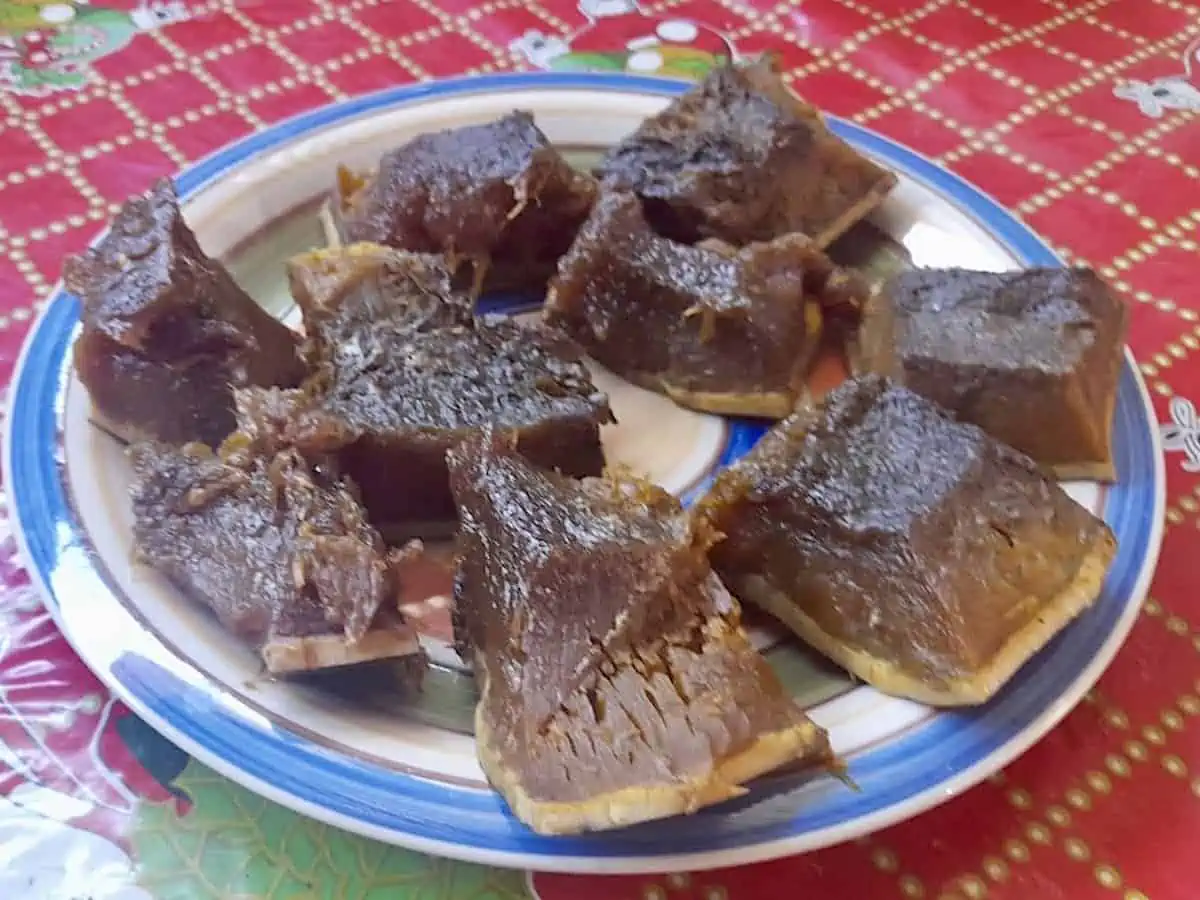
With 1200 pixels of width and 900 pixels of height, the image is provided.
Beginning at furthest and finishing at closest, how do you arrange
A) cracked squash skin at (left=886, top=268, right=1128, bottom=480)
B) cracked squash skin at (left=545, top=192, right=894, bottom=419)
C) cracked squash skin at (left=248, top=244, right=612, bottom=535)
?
cracked squash skin at (left=545, top=192, right=894, bottom=419), cracked squash skin at (left=886, top=268, right=1128, bottom=480), cracked squash skin at (left=248, top=244, right=612, bottom=535)

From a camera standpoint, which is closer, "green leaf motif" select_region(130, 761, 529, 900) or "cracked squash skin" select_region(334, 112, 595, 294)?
"green leaf motif" select_region(130, 761, 529, 900)

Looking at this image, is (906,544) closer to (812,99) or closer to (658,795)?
(658,795)

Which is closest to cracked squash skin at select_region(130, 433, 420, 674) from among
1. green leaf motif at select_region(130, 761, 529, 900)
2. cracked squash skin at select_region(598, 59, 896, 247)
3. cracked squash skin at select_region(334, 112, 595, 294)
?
→ green leaf motif at select_region(130, 761, 529, 900)

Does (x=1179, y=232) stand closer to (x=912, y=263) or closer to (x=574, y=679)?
(x=912, y=263)

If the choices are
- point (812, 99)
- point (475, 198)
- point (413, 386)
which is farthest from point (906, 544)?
point (812, 99)

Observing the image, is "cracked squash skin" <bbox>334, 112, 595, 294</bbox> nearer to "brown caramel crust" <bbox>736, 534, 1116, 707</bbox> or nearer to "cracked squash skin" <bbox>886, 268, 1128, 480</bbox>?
"cracked squash skin" <bbox>886, 268, 1128, 480</bbox>

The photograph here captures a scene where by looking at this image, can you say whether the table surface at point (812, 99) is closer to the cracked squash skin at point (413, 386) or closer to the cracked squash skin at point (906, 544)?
the cracked squash skin at point (906, 544)
